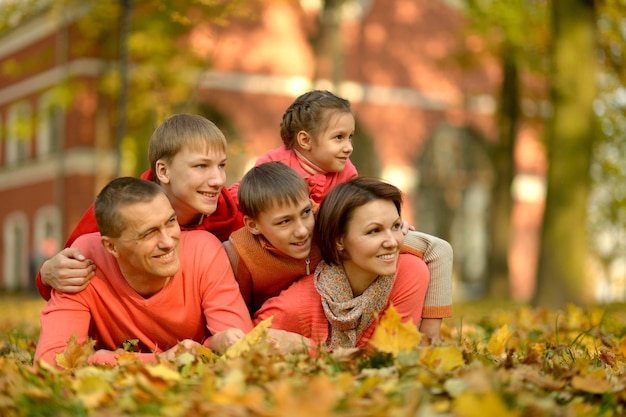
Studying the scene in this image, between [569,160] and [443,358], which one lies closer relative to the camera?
[443,358]

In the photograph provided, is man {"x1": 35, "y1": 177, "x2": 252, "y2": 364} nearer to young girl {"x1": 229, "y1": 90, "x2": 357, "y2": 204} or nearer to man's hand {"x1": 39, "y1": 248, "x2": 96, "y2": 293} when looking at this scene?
man's hand {"x1": 39, "y1": 248, "x2": 96, "y2": 293}

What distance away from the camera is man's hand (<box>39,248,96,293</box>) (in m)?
4.27

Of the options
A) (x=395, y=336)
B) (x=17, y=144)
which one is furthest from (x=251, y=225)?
(x=17, y=144)

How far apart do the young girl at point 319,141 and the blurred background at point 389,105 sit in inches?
232

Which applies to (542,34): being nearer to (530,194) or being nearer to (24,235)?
(530,194)

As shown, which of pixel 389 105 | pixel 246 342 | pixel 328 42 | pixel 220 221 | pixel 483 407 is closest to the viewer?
pixel 483 407

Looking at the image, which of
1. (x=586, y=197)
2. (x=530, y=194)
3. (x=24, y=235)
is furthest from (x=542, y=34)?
(x=24, y=235)

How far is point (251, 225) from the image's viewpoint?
450cm

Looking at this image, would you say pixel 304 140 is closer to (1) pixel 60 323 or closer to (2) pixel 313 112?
(2) pixel 313 112

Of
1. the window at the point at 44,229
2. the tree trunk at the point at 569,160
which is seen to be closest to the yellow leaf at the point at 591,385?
the tree trunk at the point at 569,160

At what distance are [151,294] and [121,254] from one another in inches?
11.3

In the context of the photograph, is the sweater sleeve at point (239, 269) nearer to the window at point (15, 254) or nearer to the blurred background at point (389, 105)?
the blurred background at point (389, 105)

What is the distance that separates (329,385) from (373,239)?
1646 millimetres

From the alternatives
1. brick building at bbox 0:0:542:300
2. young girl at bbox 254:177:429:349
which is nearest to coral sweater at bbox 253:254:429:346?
young girl at bbox 254:177:429:349
